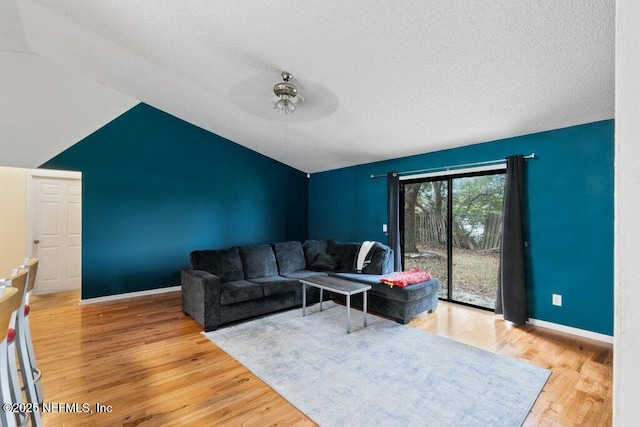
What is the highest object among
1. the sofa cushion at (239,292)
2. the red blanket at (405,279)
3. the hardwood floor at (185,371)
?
the red blanket at (405,279)

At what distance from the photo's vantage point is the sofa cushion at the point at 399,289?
3.45 meters

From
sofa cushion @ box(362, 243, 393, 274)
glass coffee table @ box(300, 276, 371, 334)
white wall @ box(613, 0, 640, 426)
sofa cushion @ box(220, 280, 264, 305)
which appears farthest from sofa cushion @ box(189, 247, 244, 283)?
white wall @ box(613, 0, 640, 426)

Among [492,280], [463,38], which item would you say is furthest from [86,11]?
[492,280]

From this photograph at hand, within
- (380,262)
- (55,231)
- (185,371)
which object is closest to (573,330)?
(380,262)

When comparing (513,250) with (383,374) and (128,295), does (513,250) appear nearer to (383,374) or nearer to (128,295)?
(383,374)

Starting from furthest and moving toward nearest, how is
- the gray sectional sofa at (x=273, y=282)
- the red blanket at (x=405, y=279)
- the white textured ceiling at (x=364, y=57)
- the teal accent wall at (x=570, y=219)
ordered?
the red blanket at (x=405, y=279)
the gray sectional sofa at (x=273, y=282)
the teal accent wall at (x=570, y=219)
the white textured ceiling at (x=364, y=57)

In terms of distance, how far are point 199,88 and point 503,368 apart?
4.46 meters

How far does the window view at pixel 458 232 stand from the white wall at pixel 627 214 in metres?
3.90

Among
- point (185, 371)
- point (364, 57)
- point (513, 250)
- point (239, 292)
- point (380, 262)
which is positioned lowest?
point (185, 371)

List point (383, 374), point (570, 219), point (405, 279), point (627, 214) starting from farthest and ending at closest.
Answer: point (405, 279) → point (570, 219) → point (383, 374) → point (627, 214)

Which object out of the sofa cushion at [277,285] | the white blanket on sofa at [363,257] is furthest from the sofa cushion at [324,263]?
the sofa cushion at [277,285]

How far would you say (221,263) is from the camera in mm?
3949

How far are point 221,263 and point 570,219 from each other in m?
4.12

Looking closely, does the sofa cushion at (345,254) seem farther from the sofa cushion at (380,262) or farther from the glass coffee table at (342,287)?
the glass coffee table at (342,287)
